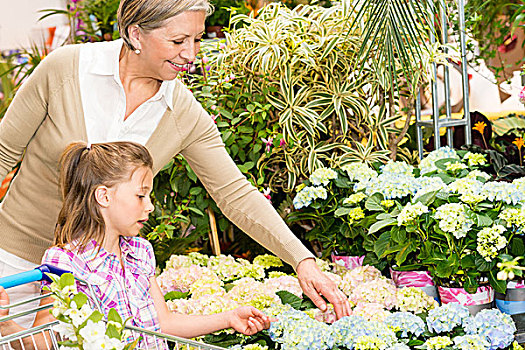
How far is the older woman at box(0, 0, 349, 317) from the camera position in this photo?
166cm

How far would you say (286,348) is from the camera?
1657 millimetres

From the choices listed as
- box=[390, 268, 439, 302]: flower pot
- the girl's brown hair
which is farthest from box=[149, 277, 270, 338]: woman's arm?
box=[390, 268, 439, 302]: flower pot

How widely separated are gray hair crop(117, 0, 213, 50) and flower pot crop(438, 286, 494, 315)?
3.54 feet

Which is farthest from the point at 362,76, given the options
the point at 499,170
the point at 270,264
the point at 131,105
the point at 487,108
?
the point at 487,108

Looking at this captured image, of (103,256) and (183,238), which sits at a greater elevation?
(103,256)

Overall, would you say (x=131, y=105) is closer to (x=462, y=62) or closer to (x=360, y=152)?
(x=360, y=152)

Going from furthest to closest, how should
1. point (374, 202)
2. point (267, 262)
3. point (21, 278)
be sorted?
point (267, 262) → point (374, 202) → point (21, 278)

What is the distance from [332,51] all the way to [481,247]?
1259 millimetres

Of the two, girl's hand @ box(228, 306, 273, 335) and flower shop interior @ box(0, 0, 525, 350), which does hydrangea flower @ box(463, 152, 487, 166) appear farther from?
girl's hand @ box(228, 306, 273, 335)

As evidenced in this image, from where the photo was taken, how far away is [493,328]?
163cm

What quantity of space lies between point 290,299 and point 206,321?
1.25 feet

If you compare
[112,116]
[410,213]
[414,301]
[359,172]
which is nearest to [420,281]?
[414,301]

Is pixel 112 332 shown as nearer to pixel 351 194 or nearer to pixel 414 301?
pixel 414 301

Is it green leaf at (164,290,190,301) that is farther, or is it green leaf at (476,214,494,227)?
green leaf at (164,290,190,301)
